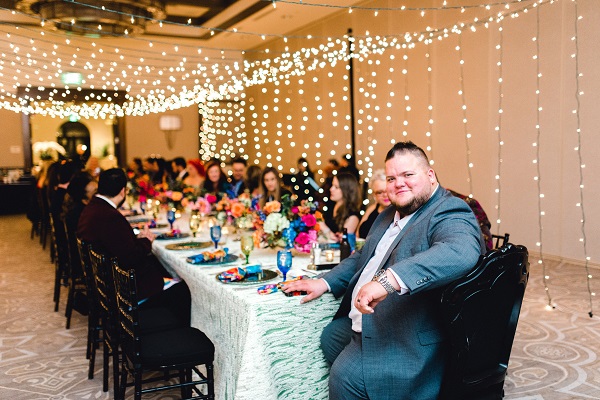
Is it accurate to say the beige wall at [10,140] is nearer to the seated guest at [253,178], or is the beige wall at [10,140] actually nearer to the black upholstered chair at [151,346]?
the seated guest at [253,178]

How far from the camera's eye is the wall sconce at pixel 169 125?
14.6m

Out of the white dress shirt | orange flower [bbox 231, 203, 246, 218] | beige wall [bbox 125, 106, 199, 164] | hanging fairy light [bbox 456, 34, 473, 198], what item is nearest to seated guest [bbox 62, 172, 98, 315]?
orange flower [bbox 231, 203, 246, 218]

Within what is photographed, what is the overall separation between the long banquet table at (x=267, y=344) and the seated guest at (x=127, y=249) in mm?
738

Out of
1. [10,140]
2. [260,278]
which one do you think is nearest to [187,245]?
[260,278]

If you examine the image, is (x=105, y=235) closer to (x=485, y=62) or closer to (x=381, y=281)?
(x=381, y=281)

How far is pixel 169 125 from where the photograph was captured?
48.0 ft

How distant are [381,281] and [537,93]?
607 centimetres

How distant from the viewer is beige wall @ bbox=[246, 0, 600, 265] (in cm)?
679

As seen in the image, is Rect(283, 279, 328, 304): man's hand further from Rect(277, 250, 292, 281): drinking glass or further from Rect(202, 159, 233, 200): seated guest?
Rect(202, 159, 233, 200): seated guest

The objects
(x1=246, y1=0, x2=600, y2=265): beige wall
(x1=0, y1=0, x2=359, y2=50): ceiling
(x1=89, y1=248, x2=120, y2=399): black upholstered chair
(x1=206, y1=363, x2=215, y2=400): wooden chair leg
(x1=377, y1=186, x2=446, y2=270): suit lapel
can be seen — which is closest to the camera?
(x1=377, y1=186, x2=446, y2=270): suit lapel

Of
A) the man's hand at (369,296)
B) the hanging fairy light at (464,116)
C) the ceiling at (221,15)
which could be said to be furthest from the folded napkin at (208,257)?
the ceiling at (221,15)

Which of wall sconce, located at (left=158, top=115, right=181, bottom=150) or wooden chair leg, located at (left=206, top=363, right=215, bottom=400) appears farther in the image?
wall sconce, located at (left=158, top=115, right=181, bottom=150)

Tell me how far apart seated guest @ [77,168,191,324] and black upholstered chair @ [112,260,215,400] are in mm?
623

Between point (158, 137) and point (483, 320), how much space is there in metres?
13.6
